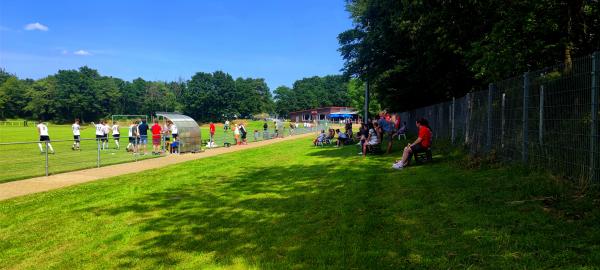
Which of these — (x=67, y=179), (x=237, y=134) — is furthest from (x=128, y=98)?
(x=67, y=179)

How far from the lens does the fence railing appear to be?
6188 mm

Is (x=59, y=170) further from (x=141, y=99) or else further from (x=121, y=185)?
(x=141, y=99)

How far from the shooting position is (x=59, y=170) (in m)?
13.5

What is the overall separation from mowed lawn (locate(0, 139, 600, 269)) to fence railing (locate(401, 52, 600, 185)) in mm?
453

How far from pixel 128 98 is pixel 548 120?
14485 cm

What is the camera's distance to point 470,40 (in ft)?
57.6

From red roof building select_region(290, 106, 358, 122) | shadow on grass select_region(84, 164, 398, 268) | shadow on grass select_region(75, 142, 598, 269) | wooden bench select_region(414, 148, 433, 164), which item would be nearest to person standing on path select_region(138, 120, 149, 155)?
shadow on grass select_region(84, 164, 398, 268)

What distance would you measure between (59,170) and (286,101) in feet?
467

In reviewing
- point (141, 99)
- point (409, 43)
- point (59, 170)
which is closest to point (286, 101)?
point (141, 99)

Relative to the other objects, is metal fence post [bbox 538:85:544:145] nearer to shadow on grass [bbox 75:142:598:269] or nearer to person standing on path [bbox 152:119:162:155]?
shadow on grass [bbox 75:142:598:269]

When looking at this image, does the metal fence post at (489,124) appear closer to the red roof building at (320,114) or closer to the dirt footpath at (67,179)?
the dirt footpath at (67,179)

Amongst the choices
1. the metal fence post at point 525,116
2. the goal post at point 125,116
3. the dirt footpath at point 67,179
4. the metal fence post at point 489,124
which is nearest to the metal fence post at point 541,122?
the metal fence post at point 525,116

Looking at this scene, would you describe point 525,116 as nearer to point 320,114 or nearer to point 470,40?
point 470,40

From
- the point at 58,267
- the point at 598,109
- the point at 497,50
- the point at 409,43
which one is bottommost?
the point at 58,267
